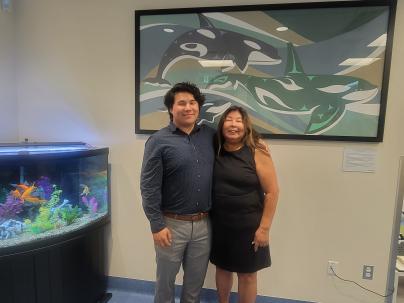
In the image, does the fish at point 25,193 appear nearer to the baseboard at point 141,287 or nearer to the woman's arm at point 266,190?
the baseboard at point 141,287

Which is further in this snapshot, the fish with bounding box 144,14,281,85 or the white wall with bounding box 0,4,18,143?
the white wall with bounding box 0,4,18,143

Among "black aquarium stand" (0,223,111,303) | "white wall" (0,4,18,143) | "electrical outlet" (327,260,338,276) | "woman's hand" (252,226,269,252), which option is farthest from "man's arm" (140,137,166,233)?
"white wall" (0,4,18,143)

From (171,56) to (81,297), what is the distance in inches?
67.9

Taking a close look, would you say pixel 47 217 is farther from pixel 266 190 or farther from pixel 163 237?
pixel 266 190

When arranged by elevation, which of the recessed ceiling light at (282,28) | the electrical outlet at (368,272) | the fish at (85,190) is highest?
the recessed ceiling light at (282,28)

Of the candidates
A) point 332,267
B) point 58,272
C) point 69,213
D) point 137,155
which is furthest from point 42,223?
point 332,267

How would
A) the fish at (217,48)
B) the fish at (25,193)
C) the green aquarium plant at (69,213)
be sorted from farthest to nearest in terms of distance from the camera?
the fish at (217,48)
the green aquarium plant at (69,213)
the fish at (25,193)

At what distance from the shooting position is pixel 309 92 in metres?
1.74

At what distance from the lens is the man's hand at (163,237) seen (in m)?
1.39

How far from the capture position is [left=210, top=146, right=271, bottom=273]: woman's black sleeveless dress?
145cm

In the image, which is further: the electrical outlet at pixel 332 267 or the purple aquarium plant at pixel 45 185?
the electrical outlet at pixel 332 267

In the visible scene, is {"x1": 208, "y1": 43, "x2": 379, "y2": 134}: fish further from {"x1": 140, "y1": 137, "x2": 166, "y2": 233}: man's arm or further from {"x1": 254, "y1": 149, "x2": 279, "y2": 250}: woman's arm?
{"x1": 140, "y1": 137, "x2": 166, "y2": 233}: man's arm

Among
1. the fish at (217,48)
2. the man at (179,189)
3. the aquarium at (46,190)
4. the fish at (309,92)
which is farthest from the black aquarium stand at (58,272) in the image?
the fish at (309,92)

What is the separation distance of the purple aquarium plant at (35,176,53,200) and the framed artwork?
848 mm
